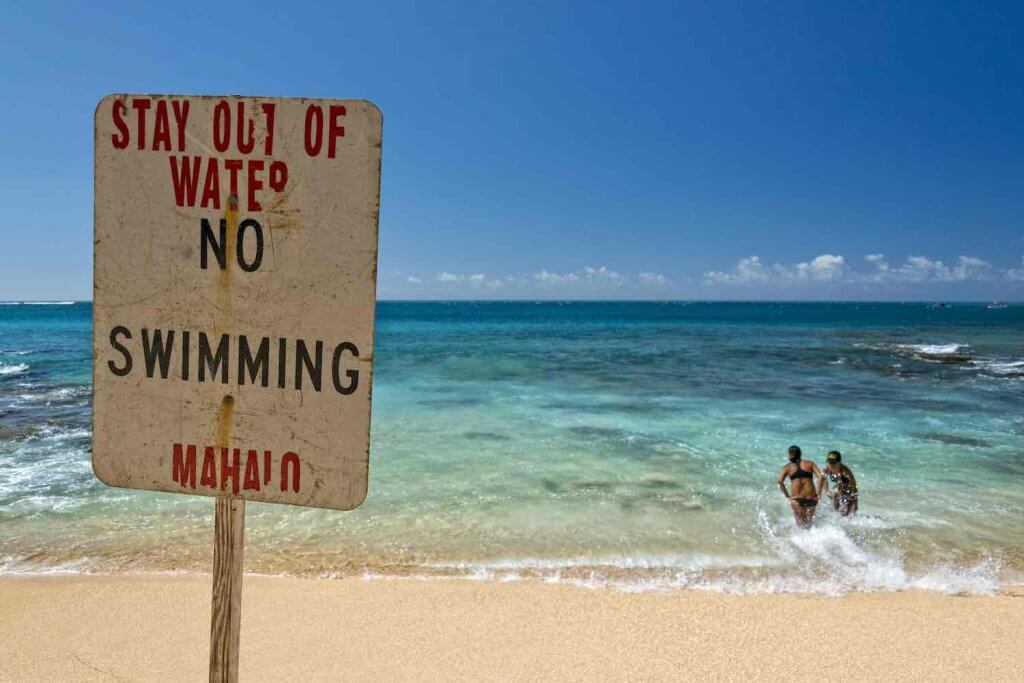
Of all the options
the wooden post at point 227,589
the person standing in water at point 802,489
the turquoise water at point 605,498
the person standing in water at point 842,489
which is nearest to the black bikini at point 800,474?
the person standing in water at point 802,489

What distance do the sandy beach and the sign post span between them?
3826mm

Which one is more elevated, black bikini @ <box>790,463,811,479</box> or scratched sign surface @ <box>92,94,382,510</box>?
scratched sign surface @ <box>92,94,382,510</box>

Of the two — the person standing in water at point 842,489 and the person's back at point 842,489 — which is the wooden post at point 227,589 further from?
the person's back at point 842,489

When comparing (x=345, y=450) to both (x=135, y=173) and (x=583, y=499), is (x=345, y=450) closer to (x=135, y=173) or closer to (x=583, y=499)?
(x=135, y=173)

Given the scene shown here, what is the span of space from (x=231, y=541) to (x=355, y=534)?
241 inches

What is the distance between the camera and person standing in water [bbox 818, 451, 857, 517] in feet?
27.2

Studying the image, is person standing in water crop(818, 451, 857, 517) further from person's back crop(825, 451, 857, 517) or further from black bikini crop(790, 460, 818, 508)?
black bikini crop(790, 460, 818, 508)

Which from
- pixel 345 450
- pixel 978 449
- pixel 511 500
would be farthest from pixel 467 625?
pixel 978 449

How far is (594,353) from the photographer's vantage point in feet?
123

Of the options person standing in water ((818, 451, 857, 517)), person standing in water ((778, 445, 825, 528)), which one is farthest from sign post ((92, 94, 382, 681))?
person standing in water ((818, 451, 857, 517))

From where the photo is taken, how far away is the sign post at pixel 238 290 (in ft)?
5.25

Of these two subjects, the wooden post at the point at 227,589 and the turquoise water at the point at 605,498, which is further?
the turquoise water at the point at 605,498

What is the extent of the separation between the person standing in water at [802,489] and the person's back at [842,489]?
0.79ft

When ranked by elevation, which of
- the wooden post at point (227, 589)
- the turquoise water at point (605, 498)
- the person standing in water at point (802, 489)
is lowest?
the turquoise water at point (605, 498)
